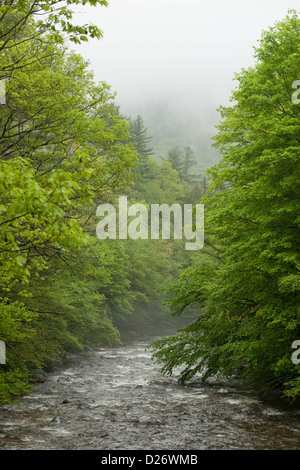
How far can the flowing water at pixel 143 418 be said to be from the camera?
8734 millimetres

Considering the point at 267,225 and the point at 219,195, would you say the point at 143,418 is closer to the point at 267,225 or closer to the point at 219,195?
the point at 267,225

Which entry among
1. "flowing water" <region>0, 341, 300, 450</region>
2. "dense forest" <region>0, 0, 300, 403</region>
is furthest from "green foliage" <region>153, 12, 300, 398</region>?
"flowing water" <region>0, 341, 300, 450</region>

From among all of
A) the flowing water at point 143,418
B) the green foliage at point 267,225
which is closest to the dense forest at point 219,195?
the green foliage at point 267,225

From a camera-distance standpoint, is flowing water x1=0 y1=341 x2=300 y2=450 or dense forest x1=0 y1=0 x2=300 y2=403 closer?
flowing water x1=0 y1=341 x2=300 y2=450

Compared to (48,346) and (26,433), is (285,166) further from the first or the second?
(48,346)

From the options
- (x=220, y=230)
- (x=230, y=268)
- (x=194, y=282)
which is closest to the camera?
(x=230, y=268)

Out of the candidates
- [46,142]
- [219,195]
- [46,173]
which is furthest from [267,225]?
[46,142]

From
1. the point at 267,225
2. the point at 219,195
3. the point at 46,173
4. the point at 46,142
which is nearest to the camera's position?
the point at 46,173

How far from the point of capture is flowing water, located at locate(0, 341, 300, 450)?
8.73 m

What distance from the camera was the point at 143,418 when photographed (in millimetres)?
10773

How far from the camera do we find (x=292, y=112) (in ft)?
37.8

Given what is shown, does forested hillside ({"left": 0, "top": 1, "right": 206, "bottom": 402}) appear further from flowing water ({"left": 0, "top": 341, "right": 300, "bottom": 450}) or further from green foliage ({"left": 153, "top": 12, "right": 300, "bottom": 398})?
green foliage ({"left": 153, "top": 12, "right": 300, "bottom": 398})
